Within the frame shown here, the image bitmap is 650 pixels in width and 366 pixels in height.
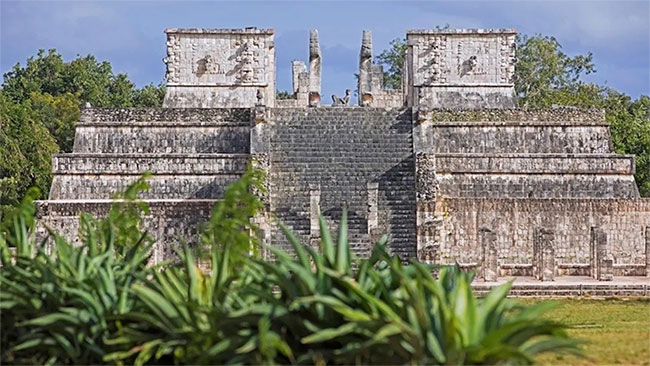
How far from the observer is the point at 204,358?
8469mm

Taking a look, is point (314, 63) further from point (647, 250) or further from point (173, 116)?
point (647, 250)

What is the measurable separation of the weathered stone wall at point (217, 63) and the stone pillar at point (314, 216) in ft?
26.2

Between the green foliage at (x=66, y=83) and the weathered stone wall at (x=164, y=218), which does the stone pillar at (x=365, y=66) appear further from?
the green foliage at (x=66, y=83)

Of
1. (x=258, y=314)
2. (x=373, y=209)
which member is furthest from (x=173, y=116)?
(x=258, y=314)

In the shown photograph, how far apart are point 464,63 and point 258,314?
2434cm

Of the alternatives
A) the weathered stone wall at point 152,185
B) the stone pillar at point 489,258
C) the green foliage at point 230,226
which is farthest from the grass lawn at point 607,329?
the weathered stone wall at point 152,185

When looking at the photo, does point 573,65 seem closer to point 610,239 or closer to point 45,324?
point 610,239

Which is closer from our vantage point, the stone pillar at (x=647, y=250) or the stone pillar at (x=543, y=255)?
the stone pillar at (x=543, y=255)

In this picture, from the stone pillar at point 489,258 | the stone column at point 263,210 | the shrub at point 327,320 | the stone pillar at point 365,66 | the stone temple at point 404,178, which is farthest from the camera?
the stone pillar at point 365,66

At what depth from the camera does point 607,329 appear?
13.9 m

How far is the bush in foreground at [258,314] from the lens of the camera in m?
8.05

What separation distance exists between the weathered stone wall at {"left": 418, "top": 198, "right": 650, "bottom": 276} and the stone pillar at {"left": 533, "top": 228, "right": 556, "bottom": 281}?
1527mm

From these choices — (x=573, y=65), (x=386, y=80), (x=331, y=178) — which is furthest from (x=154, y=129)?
(x=386, y=80)

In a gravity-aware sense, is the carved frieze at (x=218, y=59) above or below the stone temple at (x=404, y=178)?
above
